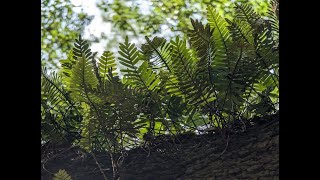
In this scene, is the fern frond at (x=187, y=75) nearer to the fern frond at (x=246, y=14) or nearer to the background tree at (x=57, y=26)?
the fern frond at (x=246, y=14)

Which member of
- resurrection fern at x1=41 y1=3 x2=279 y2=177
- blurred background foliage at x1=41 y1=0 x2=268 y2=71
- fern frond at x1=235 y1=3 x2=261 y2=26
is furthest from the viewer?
blurred background foliage at x1=41 y1=0 x2=268 y2=71

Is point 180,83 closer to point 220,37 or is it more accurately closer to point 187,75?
point 187,75

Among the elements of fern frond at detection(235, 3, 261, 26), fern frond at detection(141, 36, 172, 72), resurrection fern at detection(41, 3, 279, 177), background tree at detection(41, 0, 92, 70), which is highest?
background tree at detection(41, 0, 92, 70)

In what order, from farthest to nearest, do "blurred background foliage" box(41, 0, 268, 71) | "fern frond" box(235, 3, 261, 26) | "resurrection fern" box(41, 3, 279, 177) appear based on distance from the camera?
1. "blurred background foliage" box(41, 0, 268, 71)
2. "fern frond" box(235, 3, 261, 26)
3. "resurrection fern" box(41, 3, 279, 177)

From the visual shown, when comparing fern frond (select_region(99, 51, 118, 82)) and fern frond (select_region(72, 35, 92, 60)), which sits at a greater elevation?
fern frond (select_region(72, 35, 92, 60))

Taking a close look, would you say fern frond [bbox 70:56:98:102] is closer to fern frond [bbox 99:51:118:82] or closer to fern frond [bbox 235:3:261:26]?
fern frond [bbox 99:51:118:82]

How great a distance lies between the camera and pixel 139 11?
3.58 metres

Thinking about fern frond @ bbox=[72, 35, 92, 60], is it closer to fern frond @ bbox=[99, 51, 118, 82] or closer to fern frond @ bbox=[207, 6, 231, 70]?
fern frond @ bbox=[99, 51, 118, 82]

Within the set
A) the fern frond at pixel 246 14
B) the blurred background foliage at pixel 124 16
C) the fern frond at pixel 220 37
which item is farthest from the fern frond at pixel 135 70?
the blurred background foliage at pixel 124 16

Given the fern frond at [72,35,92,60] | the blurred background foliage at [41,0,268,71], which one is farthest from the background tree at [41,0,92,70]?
the fern frond at [72,35,92,60]

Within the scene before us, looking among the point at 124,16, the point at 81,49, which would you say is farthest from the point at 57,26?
the point at 81,49

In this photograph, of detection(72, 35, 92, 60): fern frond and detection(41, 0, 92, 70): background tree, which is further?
detection(41, 0, 92, 70): background tree
